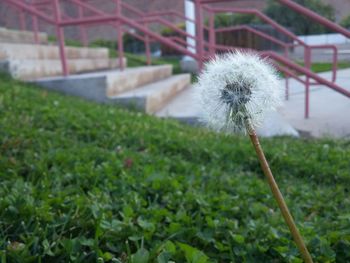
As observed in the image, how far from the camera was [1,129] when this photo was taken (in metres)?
3.13

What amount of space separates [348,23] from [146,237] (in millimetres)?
2623

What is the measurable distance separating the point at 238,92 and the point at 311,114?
4.34 meters

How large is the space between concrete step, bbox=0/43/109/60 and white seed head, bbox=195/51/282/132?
5.06m

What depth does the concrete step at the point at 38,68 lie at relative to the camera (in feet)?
17.8

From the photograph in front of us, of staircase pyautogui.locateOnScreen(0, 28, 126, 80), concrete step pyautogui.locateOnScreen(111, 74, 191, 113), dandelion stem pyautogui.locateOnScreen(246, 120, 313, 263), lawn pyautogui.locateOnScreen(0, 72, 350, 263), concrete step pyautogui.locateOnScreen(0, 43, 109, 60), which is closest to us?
dandelion stem pyautogui.locateOnScreen(246, 120, 313, 263)

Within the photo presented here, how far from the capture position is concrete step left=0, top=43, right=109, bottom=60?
5.82m

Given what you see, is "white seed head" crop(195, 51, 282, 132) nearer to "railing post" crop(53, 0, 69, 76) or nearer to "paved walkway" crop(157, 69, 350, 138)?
"paved walkway" crop(157, 69, 350, 138)

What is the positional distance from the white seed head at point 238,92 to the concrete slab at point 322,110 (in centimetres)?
297

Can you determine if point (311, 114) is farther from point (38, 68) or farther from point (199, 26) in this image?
point (38, 68)

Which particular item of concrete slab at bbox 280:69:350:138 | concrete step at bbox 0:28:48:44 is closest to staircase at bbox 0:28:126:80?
concrete step at bbox 0:28:48:44

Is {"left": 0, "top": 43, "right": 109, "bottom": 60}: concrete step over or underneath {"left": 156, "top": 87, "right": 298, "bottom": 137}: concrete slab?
over

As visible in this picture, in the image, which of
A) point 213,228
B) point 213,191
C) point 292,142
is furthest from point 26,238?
point 292,142

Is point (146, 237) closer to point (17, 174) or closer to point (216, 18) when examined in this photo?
point (17, 174)

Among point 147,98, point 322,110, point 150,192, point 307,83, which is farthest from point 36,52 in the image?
point 150,192
